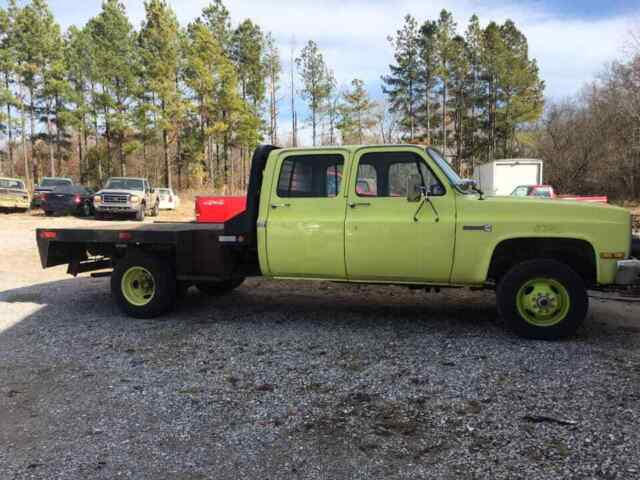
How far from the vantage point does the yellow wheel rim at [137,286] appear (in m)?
6.54

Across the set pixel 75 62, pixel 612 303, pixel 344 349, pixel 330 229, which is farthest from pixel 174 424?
pixel 75 62

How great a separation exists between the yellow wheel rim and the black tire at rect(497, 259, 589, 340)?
4.28 meters

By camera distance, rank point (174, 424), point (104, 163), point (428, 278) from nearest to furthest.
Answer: point (174, 424), point (428, 278), point (104, 163)

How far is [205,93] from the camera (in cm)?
3991

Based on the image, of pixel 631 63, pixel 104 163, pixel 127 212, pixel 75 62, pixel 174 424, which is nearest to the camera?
pixel 174 424

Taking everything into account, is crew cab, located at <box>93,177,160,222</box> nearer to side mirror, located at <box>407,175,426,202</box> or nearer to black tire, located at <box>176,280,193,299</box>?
black tire, located at <box>176,280,193,299</box>

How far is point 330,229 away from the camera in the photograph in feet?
18.6

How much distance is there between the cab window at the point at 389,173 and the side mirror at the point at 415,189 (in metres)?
0.03

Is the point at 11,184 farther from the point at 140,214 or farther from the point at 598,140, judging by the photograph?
the point at 598,140

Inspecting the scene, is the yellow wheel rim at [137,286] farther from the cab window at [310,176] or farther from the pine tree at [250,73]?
the pine tree at [250,73]

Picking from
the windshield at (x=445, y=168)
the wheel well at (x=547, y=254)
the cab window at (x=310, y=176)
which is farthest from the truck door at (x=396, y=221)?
the wheel well at (x=547, y=254)

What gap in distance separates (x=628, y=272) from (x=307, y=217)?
333cm

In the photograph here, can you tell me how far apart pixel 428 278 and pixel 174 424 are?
308 cm

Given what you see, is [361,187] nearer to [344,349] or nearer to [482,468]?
[344,349]
